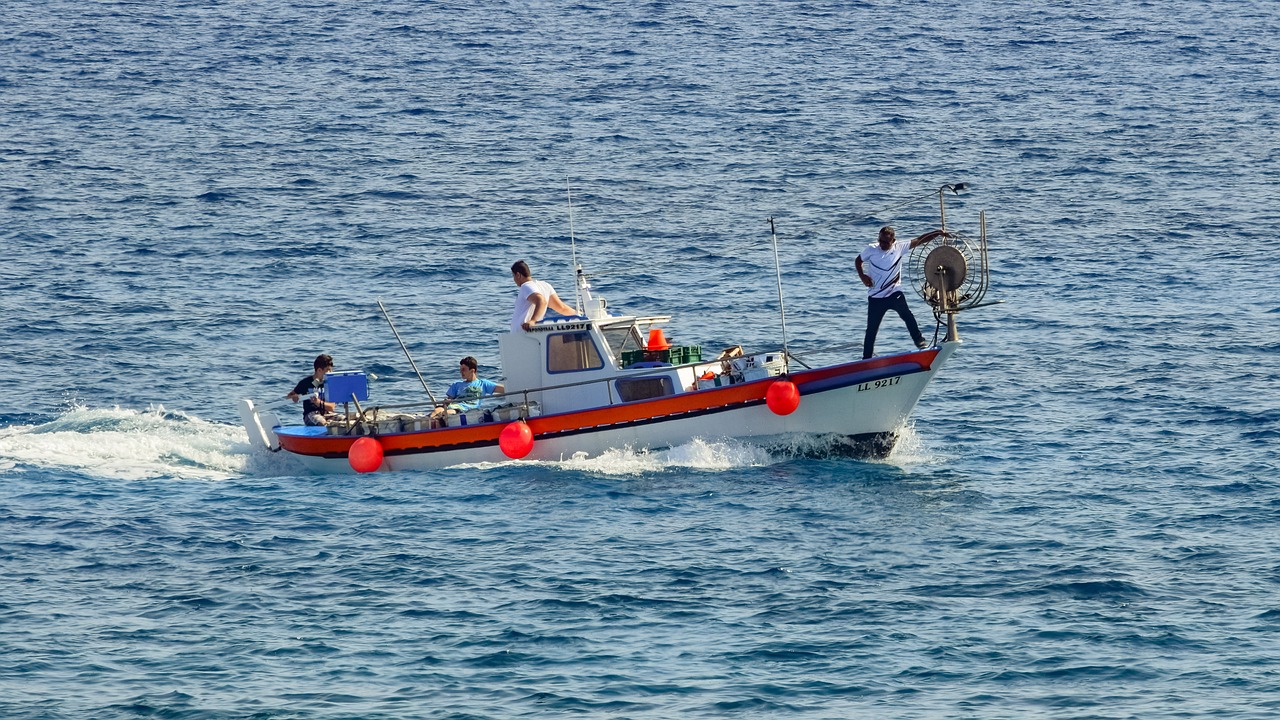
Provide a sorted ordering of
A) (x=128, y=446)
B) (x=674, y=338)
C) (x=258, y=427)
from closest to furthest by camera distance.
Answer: (x=258, y=427) < (x=128, y=446) < (x=674, y=338)

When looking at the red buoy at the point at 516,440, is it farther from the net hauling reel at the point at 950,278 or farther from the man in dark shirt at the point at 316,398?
the net hauling reel at the point at 950,278

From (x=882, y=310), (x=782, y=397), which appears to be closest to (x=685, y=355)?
(x=782, y=397)

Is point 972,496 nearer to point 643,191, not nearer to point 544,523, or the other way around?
point 544,523

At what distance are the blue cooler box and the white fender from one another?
146 cm

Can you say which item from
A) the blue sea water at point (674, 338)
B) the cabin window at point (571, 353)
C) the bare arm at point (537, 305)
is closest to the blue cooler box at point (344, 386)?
the blue sea water at point (674, 338)

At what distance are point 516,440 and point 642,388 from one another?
224 cm

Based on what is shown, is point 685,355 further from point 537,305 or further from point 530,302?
point 530,302

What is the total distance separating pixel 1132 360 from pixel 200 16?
210 ft

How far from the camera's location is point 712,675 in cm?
1831

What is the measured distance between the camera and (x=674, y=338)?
119 feet

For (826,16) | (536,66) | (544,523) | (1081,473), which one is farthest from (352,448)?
(826,16)

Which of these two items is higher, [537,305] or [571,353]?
[537,305]

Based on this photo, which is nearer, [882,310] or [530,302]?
[882,310]

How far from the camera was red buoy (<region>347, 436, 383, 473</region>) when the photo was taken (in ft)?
88.2
